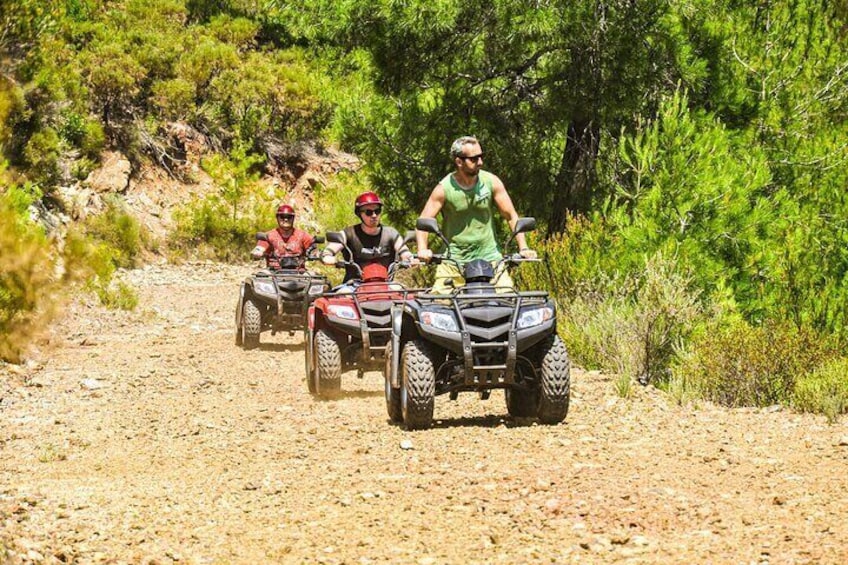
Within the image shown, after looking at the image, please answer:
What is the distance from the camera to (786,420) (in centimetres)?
867

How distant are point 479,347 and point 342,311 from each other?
2.61m

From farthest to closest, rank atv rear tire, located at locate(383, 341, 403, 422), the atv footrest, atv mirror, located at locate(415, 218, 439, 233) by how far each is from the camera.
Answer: atv rear tire, located at locate(383, 341, 403, 422) → the atv footrest → atv mirror, located at locate(415, 218, 439, 233)

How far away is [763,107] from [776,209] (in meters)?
1.76

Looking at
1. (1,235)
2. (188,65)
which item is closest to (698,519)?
(1,235)

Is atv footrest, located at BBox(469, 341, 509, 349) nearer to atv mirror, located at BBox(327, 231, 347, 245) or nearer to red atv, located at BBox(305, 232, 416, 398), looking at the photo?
red atv, located at BBox(305, 232, 416, 398)

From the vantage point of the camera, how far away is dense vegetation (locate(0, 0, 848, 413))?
11445 mm

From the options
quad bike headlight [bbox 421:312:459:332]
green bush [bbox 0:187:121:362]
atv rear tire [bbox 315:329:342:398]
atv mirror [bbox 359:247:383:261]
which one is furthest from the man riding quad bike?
quad bike headlight [bbox 421:312:459:332]

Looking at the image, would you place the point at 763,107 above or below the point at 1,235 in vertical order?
above

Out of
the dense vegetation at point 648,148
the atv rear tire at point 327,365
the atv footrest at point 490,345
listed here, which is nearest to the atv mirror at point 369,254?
the atv rear tire at point 327,365

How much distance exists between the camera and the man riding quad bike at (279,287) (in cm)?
1406

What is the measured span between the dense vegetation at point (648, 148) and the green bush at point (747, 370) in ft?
0.06

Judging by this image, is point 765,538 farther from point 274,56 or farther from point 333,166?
point 274,56

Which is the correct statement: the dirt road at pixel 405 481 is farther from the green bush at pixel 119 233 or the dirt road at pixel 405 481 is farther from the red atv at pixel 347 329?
the green bush at pixel 119 233

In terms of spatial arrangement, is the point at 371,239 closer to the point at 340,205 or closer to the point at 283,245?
the point at 283,245
